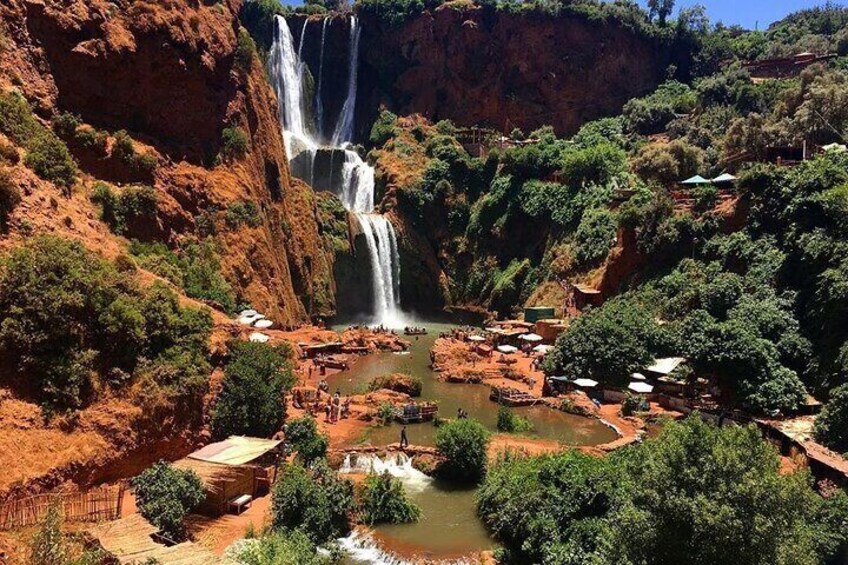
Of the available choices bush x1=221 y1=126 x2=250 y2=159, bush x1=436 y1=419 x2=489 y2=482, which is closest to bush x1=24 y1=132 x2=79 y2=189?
bush x1=221 y1=126 x2=250 y2=159

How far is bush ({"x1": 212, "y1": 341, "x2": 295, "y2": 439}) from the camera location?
21.5 m

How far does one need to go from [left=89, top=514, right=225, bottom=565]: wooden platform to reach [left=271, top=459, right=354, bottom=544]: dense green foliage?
8.94 feet

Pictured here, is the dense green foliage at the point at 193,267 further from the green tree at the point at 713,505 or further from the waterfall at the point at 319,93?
the waterfall at the point at 319,93

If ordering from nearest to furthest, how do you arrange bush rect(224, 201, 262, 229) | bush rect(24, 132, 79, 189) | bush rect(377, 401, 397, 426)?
1. bush rect(24, 132, 79, 189)
2. bush rect(377, 401, 397, 426)
3. bush rect(224, 201, 262, 229)

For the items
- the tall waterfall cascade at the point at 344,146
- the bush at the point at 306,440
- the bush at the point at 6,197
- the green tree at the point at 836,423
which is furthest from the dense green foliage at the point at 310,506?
the tall waterfall cascade at the point at 344,146

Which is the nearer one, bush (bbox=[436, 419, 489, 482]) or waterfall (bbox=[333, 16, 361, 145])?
bush (bbox=[436, 419, 489, 482])

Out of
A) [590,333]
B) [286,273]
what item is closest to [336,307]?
[286,273]

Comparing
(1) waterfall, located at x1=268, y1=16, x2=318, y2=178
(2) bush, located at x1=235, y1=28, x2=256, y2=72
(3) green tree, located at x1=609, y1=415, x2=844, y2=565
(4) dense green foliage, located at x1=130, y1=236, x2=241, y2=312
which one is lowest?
(3) green tree, located at x1=609, y1=415, x2=844, y2=565

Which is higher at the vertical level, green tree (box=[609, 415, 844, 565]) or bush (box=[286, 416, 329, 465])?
green tree (box=[609, 415, 844, 565])

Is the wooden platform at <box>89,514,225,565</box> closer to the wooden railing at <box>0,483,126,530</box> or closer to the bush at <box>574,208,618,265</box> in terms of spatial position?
the wooden railing at <box>0,483,126,530</box>

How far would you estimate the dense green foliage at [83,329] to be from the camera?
17.2 metres

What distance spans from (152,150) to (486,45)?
49014 mm

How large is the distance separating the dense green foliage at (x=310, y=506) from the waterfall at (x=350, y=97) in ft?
207

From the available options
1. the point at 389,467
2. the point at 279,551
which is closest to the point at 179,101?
the point at 389,467
